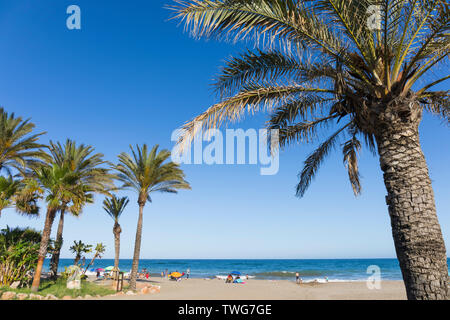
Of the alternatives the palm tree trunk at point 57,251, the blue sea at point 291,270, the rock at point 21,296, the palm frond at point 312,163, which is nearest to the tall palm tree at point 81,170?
the palm tree trunk at point 57,251

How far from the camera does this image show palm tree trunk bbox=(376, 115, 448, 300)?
427cm

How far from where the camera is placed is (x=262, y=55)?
650 cm

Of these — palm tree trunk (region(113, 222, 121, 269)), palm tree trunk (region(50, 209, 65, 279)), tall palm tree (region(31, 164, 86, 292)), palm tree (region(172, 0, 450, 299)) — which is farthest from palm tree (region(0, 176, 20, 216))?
palm tree (region(172, 0, 450, 299))

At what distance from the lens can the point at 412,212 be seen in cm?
Answer: 456

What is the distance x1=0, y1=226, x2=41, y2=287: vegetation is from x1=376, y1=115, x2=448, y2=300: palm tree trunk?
1784 centimetres

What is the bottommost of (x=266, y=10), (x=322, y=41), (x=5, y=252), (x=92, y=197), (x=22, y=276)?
(x=22, y=276)

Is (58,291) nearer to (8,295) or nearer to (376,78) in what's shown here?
(8,295)

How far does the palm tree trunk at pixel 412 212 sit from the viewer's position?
427 cm

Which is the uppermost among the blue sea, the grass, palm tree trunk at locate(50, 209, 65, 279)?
palm tree trunk at locate(50, 209, 65, 279)

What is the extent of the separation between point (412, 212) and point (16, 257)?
1859 cm

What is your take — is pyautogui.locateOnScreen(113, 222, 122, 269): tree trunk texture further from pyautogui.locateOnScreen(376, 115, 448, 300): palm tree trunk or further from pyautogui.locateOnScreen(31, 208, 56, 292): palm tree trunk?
pyautogui.locateOnScreen(376, 115, 448, 300): palm tree trunk

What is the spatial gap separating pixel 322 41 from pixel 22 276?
1858 centimetres
